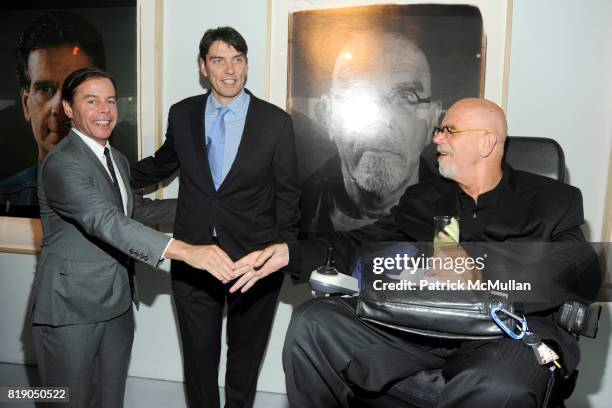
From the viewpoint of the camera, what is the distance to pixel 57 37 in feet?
11.6

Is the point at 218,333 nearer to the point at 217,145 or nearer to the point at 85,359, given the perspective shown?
the point at 85,359

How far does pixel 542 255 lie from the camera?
84.5 inches

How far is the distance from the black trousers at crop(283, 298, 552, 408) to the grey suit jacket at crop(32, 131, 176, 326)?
751mm

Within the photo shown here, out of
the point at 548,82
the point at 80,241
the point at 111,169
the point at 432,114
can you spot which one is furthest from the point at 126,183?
the point at 548,82

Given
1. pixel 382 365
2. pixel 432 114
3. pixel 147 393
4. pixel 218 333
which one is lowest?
pixel 147 393

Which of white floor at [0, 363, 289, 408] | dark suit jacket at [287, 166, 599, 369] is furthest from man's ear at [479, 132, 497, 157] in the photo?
white floor at [0, 363, 289, 408]

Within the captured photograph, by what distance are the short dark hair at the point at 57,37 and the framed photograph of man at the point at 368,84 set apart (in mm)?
1078

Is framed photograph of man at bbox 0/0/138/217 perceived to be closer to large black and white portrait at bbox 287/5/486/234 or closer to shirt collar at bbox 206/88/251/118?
shirt collar at bbox 206/88/251/118

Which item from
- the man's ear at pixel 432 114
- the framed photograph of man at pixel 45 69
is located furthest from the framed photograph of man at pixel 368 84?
the framed photograph of man at pixel 45 69

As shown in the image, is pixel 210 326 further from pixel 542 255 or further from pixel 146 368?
pixel 542 255

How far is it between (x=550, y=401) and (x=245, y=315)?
1563mm

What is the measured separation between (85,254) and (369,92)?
1611 millimetres

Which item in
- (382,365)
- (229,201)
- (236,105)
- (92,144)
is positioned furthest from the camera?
(236,105)

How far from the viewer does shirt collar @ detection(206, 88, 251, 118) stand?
2898mm
